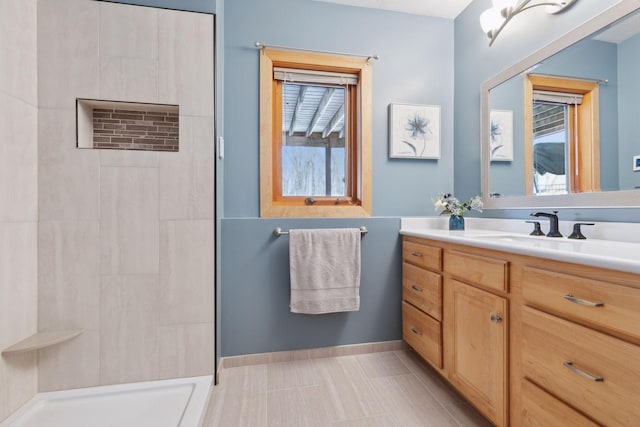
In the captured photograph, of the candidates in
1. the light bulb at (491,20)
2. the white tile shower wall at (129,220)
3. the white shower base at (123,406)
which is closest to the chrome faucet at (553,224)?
the light bulb at (491,20)

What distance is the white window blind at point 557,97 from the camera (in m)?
1.36

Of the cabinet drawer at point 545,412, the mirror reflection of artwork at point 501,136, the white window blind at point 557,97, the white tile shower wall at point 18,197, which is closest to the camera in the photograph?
the cabinet drawer at point 545,412

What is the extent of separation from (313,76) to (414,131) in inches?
32.2

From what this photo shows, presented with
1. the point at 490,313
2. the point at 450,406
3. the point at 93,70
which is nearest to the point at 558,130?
the point at 490,313

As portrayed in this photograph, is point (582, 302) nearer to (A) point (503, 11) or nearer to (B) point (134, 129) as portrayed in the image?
(A) point (503, 11)

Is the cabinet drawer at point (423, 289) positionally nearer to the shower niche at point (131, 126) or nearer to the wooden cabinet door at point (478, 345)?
the wooden cabinet door at point (478, 345)

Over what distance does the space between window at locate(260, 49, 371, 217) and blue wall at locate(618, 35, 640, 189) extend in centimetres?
123

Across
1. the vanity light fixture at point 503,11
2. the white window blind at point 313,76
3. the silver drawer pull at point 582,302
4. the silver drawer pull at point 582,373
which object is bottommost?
the silver drawer pull at point 582,373

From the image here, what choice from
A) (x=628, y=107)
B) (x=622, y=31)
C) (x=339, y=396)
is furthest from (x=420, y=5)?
(x=339, y=396)

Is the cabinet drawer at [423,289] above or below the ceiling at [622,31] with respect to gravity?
below

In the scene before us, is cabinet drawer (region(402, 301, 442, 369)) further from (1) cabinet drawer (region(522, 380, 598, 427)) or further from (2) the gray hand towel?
(1) cabinet drawer (region(522, 380, 598, 427))

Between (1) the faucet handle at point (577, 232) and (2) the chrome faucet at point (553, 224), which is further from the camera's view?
(2) the chrome faucet at point (553, 224)

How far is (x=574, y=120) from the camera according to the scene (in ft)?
4.45

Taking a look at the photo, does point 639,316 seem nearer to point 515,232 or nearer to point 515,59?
point 515,232
